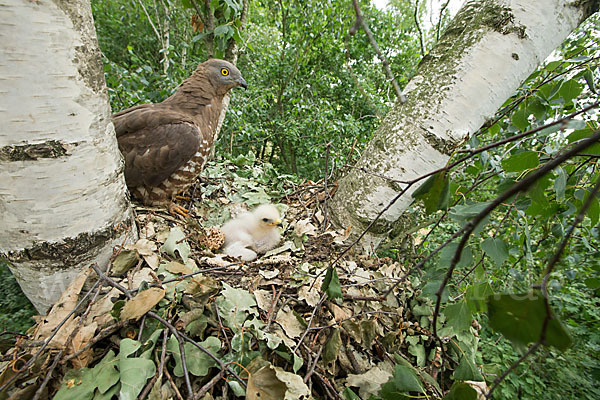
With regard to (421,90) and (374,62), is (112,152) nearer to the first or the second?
(421,90)

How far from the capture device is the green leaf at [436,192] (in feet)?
2.62

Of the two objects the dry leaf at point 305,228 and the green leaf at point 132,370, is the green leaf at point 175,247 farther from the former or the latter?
the dry leaf at point 305,228

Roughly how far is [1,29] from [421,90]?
1915 mm

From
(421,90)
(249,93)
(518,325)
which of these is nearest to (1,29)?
(518,325)

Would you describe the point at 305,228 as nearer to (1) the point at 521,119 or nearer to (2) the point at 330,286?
(2) the point at 330,286

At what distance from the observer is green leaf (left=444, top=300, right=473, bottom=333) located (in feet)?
3.44

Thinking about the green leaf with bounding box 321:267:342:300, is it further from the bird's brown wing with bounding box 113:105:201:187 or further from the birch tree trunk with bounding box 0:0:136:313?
the bird's brown wing with bounding box 113:105:201:187

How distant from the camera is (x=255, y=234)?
2244mm

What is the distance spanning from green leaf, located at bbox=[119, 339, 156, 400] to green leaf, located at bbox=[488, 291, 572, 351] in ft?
3.32

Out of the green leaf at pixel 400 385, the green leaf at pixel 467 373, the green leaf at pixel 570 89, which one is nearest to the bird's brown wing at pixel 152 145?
the green leaf at pixel 400 385

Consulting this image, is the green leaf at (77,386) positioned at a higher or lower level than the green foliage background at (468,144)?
lower

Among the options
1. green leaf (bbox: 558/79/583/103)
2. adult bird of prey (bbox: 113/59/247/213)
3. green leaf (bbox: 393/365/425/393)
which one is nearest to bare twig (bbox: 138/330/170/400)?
green leaf (bbox: 393/365/425/393)

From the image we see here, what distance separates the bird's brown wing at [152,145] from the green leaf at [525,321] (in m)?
2.33

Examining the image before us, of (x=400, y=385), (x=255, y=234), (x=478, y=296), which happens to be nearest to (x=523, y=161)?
(x=478, y=296)
